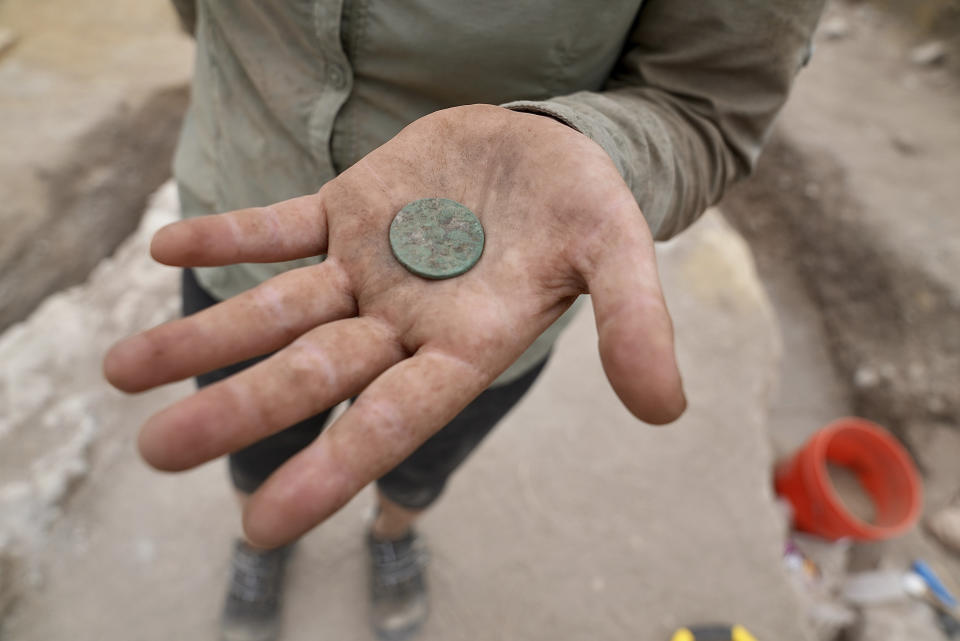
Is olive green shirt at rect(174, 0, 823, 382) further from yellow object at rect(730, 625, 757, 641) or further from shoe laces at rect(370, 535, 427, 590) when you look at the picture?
yellow object at rect(730, 625, 757, 641)

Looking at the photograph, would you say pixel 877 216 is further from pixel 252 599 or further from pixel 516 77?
pixel 252 599

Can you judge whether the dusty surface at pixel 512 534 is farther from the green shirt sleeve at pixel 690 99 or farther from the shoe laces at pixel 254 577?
the green shirt sleeve at pixel 690 99

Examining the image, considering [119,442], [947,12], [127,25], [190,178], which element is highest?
[190,178]

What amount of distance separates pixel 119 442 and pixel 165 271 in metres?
0.82

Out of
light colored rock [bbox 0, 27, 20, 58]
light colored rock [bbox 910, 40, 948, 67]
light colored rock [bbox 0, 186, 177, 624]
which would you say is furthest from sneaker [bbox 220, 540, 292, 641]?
light colored rock [bbox 910, 40, 948, 67]

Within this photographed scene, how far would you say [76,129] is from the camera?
3232 mm

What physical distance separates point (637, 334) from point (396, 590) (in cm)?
148

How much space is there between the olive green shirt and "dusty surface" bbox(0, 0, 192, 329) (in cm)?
227

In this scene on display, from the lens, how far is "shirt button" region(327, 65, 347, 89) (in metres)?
0.98

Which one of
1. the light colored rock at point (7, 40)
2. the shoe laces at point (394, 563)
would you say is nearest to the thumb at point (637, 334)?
the shoe laces at point (394, 563)

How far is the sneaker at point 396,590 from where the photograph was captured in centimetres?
186

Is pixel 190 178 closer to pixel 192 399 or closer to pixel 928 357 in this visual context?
pixel 192 399

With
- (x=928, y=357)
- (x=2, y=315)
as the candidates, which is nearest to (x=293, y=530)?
(x=2, y=315)

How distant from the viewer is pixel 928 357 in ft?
10.9
